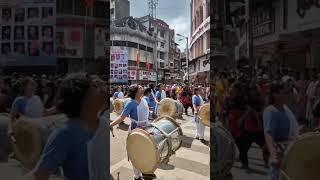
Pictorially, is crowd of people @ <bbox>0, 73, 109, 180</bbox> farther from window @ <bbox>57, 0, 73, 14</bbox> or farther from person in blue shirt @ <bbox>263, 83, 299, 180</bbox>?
person in blue shirt @ <bbox>263, 83, 299, 180</bbox>

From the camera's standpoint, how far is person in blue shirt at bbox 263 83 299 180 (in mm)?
2467

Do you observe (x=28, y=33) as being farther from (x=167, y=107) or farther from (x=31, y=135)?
(x=167, y=107)

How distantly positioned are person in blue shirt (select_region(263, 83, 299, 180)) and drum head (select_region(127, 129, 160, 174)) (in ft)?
11.5

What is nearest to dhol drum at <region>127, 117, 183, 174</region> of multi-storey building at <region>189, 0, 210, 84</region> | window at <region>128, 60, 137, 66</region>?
multi-storey building at <region>189, 0, 210, 84</region>

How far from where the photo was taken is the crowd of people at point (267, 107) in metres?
2.41

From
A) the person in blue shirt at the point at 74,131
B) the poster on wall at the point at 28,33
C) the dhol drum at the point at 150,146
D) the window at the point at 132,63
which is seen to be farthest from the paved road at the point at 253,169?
the window at the point at 132,63

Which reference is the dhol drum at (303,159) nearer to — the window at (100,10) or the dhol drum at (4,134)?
the window at (100,10)

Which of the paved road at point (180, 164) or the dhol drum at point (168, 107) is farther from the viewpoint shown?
the dhol drum at point (168, 107)

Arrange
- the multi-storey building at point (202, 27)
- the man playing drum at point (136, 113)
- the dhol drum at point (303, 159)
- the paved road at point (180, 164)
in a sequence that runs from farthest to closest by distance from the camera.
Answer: the paved road at point (180, 164) < the man playing drum at point (136, 113) < the multi-storey building at point (202, 27) < the dhol drum at point (303, 159)

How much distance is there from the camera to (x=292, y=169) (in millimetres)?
2395

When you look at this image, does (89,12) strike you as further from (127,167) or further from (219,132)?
(127,167)

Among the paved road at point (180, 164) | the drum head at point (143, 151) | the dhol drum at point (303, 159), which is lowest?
the paved road at point (180, 164)

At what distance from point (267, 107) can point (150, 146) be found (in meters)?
3.54

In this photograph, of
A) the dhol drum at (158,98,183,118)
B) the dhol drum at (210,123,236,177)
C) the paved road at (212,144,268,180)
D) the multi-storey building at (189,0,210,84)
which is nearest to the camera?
the paved road at (212,144,268,180)
